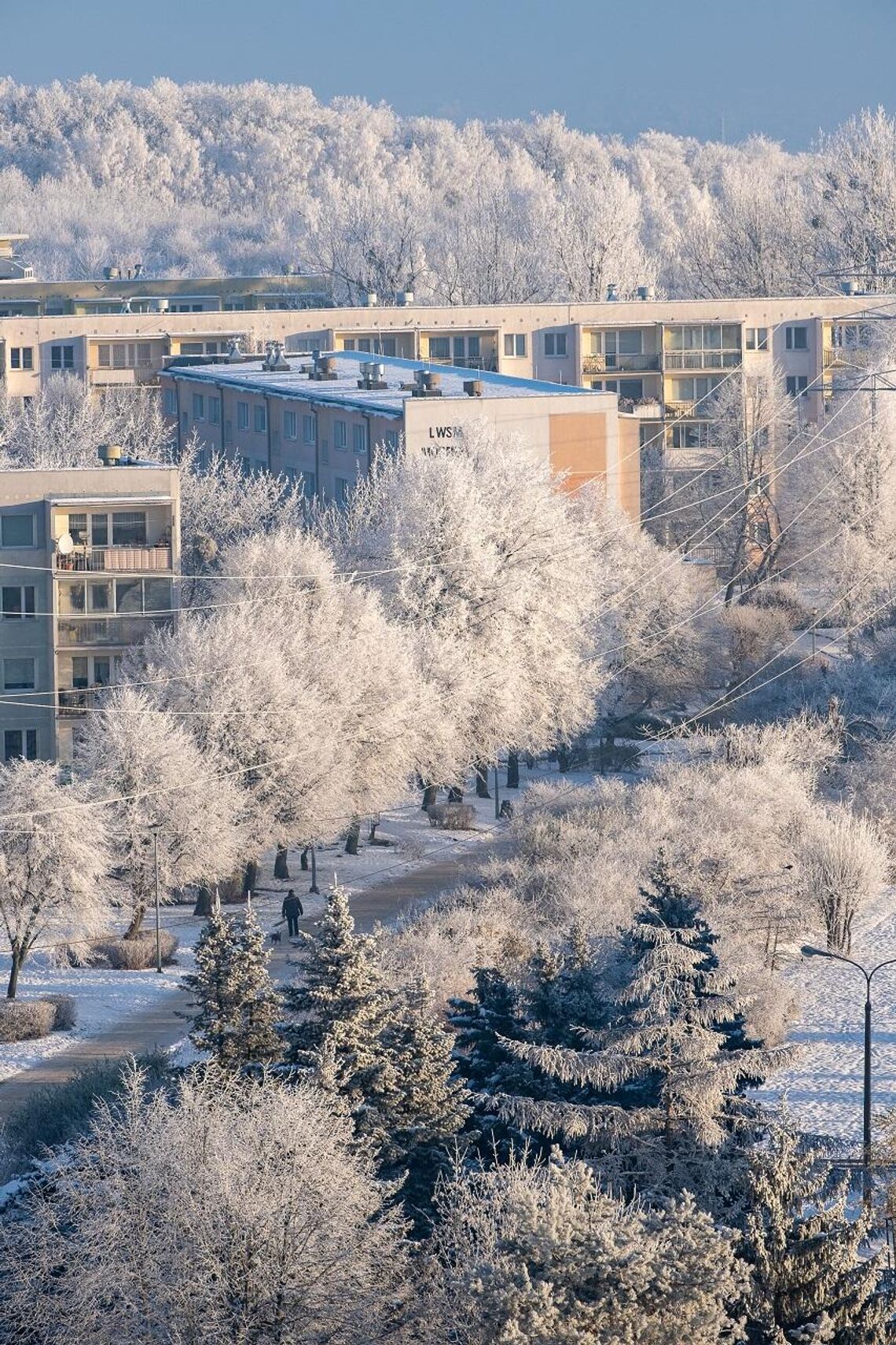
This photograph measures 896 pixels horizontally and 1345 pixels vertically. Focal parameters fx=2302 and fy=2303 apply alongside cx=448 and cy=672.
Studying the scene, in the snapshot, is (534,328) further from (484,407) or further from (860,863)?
(860,863)

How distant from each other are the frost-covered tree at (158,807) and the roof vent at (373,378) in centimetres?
1849

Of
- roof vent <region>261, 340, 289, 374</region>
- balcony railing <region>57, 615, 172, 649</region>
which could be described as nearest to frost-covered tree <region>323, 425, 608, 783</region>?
balcony railing <region>57, 615, 172, 649</region>

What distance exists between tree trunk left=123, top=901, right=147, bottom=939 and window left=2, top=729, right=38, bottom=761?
4593 mm

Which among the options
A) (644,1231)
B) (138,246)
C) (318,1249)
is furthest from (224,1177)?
(138,246)

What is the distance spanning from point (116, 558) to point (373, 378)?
14.7m

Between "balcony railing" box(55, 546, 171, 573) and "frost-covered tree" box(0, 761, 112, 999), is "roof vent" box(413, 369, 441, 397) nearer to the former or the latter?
"balcony railing" box(55, 546, 171, 573)

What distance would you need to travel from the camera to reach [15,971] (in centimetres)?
2838

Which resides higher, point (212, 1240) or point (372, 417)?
point (372, 417)

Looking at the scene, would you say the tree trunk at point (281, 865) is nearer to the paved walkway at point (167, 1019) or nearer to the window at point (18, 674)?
the paved walkway at point (167, 1019)

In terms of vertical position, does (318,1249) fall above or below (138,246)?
below

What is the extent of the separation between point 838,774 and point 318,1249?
21.9 meters

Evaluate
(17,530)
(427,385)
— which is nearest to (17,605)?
(17,530)

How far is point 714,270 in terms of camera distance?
86125 mm

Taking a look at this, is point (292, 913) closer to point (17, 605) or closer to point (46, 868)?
point (46, 868)
